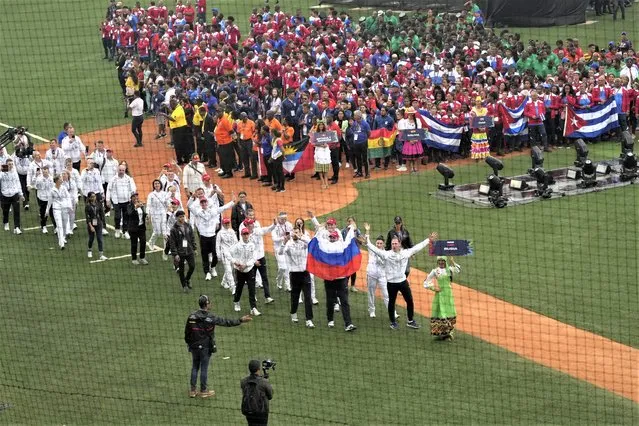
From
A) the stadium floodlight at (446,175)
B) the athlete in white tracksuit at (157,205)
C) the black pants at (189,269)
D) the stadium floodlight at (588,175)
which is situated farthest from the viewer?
the stadium floodlight at (588,175)

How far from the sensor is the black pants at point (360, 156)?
26.7 meters

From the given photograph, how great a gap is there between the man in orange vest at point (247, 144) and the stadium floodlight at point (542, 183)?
5.99 meters

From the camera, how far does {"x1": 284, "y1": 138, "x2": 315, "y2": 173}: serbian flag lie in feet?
88.3

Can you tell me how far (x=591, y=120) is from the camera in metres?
28.9

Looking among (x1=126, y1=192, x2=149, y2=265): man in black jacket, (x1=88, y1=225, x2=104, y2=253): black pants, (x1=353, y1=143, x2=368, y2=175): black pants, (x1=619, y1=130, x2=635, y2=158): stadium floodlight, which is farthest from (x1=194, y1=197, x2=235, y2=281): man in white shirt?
(x1=619, y1=130, x2=635, y2=158): stadium floodlight

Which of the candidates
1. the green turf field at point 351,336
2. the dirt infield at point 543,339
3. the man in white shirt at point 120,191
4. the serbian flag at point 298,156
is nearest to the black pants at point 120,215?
the man in white shirt at point 120,191

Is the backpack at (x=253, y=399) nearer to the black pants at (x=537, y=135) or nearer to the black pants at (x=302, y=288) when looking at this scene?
the black pants at (x=302, y=288)

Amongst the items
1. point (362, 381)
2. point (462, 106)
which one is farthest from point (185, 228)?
point (462, 106)

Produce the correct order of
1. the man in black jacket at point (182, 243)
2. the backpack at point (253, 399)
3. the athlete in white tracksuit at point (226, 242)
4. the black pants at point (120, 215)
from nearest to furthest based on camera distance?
the backpack at point (253, 399) < the athlete in white tracksuit at point (226, 242) < the man in black jacket at point (182, 243) < the black pants at point (120, 215)

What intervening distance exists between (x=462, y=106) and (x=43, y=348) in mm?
12495

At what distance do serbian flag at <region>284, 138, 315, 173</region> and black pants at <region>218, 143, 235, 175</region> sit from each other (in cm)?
126

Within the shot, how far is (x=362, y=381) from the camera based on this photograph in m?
17.0

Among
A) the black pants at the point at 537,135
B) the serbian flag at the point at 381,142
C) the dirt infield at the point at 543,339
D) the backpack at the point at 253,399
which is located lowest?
the dirt infield at the point at 543,339

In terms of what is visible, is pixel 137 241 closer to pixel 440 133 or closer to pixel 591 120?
pixel 440 133
